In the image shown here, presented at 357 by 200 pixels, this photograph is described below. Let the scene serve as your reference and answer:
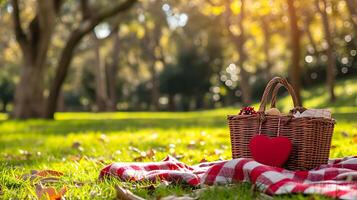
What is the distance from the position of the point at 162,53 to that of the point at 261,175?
4170 cm

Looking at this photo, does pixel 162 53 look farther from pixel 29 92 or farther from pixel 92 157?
pixel 92 157

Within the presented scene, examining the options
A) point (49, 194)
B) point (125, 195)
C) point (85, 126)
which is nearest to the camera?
point (125, 195)

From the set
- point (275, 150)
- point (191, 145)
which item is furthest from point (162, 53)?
point (275, 150)

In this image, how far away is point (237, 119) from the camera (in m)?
4.09

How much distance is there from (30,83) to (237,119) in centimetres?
1251

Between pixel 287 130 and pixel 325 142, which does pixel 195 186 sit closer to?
pixel 287 130

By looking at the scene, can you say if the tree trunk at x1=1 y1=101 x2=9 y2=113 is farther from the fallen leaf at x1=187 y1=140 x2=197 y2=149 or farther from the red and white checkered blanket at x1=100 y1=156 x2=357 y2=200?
the red and white checkered blanket at x1=100 y1=156 x2=357 y2=200

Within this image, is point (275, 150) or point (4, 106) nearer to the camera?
point (275, 150)

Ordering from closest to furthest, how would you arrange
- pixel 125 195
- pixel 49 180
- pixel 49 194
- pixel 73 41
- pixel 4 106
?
1. pixel 125 195
2. pixel 49 194
3. pixel 49 180
4. pixel 73 41
5. pixel 4 106

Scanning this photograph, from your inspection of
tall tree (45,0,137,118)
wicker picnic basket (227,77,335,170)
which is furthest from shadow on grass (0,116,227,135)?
wicker picnic basket (227,77,335,170)

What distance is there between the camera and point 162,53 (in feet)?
147

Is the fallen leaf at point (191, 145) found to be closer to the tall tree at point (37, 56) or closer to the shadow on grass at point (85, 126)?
the shadow on grass at point (85, 126)

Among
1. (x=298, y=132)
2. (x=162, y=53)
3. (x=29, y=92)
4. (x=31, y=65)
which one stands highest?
(x=162, y=53)

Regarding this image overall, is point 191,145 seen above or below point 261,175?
below
